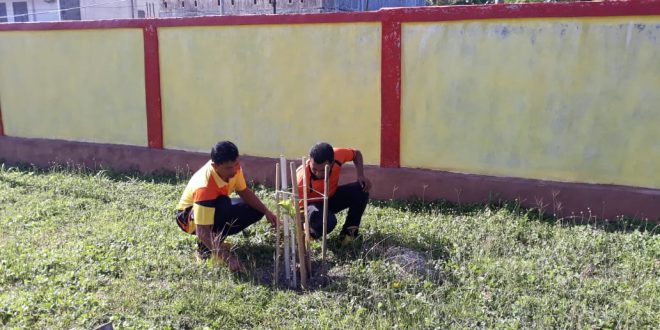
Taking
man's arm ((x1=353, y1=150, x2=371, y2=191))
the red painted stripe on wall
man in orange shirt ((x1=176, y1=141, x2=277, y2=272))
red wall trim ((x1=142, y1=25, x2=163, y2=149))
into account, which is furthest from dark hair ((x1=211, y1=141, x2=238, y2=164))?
red wall trim ((x1=142, y1=25, x2=163, y2=149))

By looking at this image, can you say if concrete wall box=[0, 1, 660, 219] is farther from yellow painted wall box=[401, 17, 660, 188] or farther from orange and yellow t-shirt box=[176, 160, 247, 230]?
orange and yellow t-shirt box=[176, 160, 247, 230]

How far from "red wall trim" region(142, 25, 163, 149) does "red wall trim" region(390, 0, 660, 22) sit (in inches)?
126

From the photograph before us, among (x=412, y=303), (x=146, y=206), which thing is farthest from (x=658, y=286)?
(x=146, y=206)

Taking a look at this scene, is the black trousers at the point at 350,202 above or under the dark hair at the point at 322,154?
under

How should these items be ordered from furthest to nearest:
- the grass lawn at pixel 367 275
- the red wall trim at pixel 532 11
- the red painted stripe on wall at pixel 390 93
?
the red painted stripe on wall at pixel 390 93
the red wall trim at pixel 532 11
the grass lawn at pixel 367 275

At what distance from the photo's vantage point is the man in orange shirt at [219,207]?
14.3 feet

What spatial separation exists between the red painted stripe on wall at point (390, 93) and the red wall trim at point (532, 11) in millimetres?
176

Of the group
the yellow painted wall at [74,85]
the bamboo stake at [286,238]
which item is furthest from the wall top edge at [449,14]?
the bamboo stake at [286,238]

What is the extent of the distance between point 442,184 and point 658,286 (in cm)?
247

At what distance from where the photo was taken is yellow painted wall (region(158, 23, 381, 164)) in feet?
21.0

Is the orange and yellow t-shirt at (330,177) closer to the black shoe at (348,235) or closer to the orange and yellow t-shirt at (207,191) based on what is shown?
the black shoe at (348,235)

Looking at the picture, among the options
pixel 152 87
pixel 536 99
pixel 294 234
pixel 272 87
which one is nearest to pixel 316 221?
pixel 294 234

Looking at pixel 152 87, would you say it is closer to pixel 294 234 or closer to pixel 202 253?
pixel 202 253

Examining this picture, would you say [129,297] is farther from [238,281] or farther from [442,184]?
[442,184]
